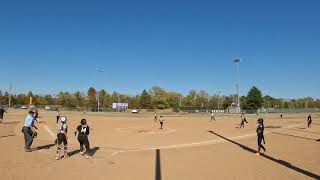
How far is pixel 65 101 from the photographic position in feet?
542

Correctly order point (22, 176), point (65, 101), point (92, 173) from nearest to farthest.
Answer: point (22, 176) < point (92, 173) < point (65, 101)

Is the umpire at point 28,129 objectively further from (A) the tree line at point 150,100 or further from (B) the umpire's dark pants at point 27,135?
(A) the tree line at point 150,100

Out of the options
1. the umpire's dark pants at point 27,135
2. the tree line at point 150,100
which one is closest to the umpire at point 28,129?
the umpire's dark pants at point 27,135

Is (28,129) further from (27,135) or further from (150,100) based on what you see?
(150,100)

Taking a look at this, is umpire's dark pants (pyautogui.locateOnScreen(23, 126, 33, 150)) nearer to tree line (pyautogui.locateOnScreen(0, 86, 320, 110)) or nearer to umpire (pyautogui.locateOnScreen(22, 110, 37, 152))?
umpire (pyautogui.locateOnScreen(22, 110, 37, 152))

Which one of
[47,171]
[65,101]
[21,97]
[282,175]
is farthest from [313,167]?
[21,97]

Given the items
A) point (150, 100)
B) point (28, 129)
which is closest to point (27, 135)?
point (28, 129)

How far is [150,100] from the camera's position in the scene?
147 meters

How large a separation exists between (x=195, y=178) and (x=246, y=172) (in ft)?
6.74

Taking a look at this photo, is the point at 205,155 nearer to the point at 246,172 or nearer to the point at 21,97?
the point at 246,172

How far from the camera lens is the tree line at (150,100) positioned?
145212mm

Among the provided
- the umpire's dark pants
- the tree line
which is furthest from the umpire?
the tree line

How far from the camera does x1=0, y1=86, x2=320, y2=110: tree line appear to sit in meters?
145

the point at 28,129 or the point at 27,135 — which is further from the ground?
the point at 28,129
